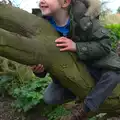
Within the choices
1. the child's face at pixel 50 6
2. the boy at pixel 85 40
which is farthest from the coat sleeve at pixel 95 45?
the child's face at pixel 50 6

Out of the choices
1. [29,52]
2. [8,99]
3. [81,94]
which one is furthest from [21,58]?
[8,99]

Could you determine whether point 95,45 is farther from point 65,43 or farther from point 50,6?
point 50,6

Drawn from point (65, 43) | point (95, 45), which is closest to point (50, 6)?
point (65, 43)

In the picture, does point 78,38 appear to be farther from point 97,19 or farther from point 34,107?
point 34,107

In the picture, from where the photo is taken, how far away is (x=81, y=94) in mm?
2709

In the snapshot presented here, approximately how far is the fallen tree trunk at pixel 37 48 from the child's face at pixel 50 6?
0.07 metres

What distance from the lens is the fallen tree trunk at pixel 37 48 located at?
2238 millimetres

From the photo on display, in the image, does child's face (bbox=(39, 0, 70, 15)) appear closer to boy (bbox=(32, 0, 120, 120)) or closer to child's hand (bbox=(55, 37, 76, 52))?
boy (bbox=(32, 0, 120, 120))

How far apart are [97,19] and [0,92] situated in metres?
5.78

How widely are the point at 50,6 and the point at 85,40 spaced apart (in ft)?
1.20

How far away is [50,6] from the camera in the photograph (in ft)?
8.00

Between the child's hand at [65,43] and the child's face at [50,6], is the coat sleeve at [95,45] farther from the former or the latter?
the child's face at [50,6]

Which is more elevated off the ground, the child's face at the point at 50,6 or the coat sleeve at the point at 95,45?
the child's face at the point at 50,6

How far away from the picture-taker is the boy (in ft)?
8.00
